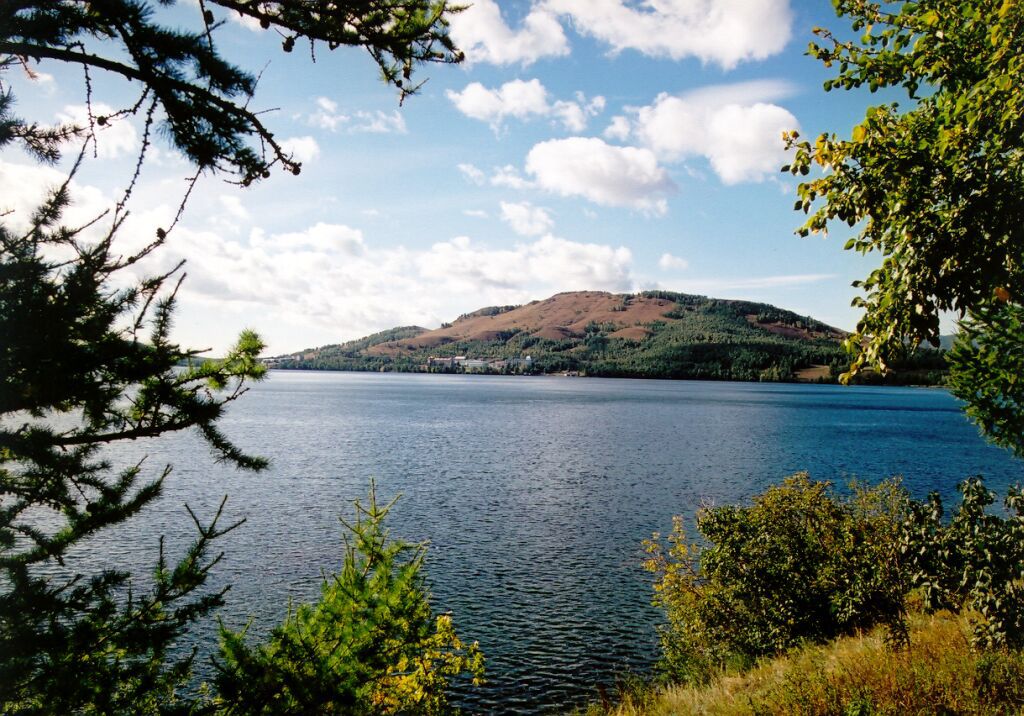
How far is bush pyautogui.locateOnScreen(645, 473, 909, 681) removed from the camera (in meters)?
16.1

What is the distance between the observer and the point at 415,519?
132 feet

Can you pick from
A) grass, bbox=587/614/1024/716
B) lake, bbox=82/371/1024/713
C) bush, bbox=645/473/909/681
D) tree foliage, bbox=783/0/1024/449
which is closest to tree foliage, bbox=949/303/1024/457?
tree foliage, bbox=783/0/1024/449

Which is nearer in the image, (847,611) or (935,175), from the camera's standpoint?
(935,175)

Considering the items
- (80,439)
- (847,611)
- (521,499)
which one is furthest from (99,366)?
(521,499)

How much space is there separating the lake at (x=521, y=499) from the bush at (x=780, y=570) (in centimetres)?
469

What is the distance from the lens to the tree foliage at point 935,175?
528 cm

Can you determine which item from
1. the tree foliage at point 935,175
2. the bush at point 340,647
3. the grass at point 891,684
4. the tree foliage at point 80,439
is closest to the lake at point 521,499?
the tree foliage at point 80,439

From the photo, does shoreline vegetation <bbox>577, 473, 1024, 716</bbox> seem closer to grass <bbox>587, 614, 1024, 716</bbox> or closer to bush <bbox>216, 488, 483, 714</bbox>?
grass <bbox>587, 614, 1024, 716</bbox>

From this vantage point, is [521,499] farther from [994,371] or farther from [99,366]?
[99,366]

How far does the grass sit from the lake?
8.65 metres

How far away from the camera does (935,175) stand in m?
5.78

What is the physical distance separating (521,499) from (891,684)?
39.8 m

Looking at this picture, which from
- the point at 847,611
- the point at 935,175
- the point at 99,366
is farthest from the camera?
the point at 847,611

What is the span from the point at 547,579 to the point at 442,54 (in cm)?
2807
